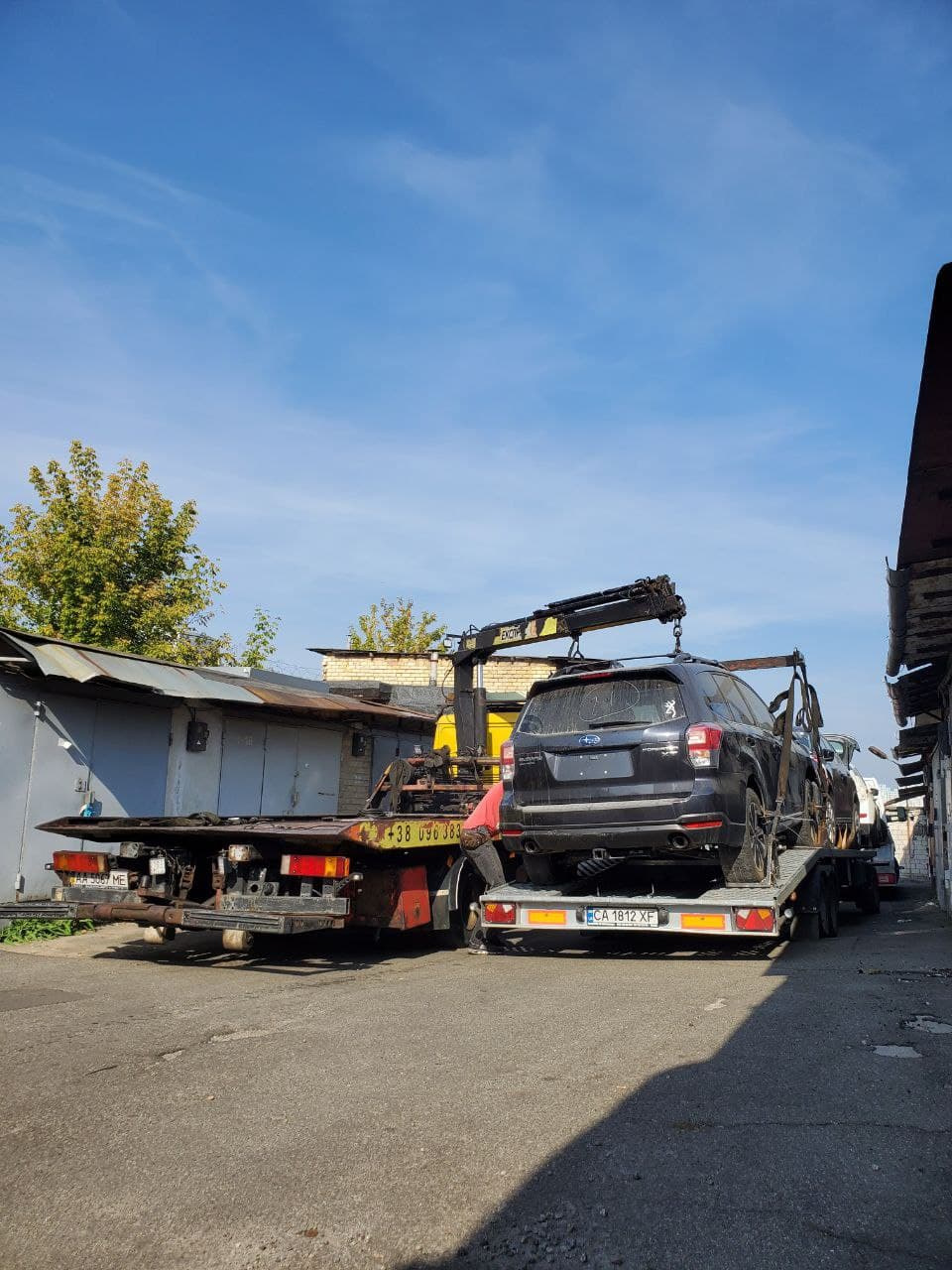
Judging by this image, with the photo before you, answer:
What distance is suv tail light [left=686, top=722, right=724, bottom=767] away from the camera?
7738 millimetres

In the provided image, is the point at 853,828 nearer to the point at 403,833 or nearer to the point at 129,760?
the point at 403,833

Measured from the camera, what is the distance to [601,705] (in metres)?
8.30

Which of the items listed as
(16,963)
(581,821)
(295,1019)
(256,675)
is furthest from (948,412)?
(256,675)

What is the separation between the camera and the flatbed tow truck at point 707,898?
25.9 ft

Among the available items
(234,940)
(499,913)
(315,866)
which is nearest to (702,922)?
(499,913)

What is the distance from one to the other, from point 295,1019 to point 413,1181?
9.89 feet

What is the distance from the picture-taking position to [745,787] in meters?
8.30

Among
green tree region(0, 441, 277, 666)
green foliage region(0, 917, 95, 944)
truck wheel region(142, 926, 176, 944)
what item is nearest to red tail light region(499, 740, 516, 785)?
truck wheel region(142, 926, 176, 944)

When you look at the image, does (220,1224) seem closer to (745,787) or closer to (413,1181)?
(413,1181)

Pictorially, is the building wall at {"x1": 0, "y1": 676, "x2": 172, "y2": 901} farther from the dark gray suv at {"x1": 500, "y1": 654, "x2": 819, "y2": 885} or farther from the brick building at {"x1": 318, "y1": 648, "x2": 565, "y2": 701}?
the brick building at {"x1": 318, "y1": 648, "x2": 565, "y2": 701}

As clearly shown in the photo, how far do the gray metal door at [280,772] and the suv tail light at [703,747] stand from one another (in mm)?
9256

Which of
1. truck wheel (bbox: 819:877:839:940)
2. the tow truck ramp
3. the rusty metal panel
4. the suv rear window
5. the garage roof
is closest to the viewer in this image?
the garage roof

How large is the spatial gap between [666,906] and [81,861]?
4927 millimetres

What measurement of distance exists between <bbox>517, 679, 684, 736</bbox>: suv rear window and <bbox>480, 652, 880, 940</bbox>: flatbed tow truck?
4.74 ft
